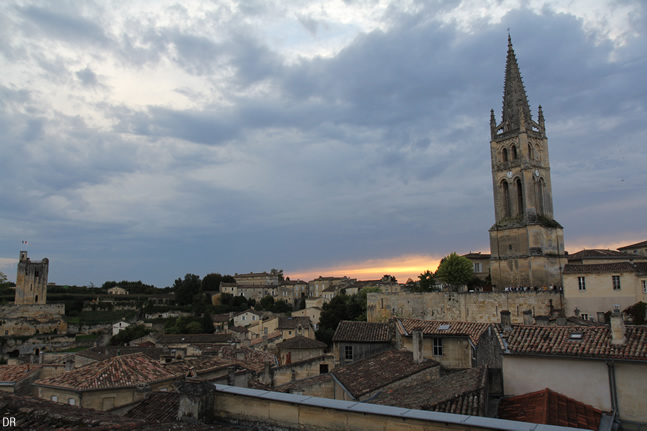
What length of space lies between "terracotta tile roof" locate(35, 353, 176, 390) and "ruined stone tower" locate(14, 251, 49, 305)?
75.0 metres

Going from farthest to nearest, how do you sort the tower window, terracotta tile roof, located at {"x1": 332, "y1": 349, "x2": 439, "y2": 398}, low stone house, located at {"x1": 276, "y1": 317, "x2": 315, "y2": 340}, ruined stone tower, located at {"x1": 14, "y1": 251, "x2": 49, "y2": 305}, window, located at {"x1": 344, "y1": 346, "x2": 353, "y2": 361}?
1. ruined stone tower, located at {"x1": 14, "y1": 251, "x2": 49, "y2": 305}
2. low stone house, located at {"x1": 276, "y1": 317, "x2": 315, "y2": 340}
3. the tower window
4. window, located at {"x1": 344, "y1": 346, "x2": 353, "y2": 361}
5. terracotta tile roof, located at {"x1": 332, "y1": 349, "x2": 439, "y2": 398}

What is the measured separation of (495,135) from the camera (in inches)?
2141

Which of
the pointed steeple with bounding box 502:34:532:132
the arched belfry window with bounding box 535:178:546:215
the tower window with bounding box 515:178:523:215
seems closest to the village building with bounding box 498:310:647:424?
the arched belfry window with bounding box 535:178:546:215

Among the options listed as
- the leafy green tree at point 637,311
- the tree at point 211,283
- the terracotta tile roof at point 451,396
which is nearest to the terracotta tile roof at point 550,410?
the terracotta tile roof at point 451,396

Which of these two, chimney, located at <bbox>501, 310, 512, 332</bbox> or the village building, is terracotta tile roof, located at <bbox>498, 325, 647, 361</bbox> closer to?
the village building

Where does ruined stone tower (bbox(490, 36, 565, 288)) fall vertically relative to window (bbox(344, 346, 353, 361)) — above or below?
above

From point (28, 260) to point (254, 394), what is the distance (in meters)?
93.9

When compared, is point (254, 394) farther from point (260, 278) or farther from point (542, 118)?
point (260, 278)

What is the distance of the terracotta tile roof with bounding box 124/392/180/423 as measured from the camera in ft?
46.5

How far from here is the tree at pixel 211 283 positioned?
112 metres

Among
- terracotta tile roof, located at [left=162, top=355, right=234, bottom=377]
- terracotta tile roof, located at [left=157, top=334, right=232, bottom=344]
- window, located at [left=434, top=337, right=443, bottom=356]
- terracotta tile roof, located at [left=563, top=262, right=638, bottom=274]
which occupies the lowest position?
terracotta tile roof, located at [left=157, top=334, right=232, bottom=344]

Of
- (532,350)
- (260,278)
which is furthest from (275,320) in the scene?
(260,278)

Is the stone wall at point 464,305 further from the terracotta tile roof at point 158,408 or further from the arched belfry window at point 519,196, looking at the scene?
the terracotta tile roof at point 158,408

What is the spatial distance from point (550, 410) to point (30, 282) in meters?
95.4
